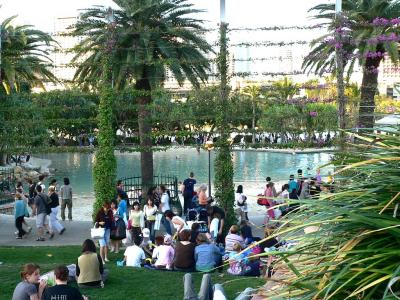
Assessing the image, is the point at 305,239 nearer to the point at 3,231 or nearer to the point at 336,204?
the point at 336,204

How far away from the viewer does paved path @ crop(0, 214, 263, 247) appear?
595 inches

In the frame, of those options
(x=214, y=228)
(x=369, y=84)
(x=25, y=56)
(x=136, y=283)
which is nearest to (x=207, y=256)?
(x=136, y=283)

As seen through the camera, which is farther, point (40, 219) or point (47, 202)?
point (47, 202)

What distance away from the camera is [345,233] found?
3004 mm

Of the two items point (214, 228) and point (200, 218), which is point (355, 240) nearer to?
point (214, 228)

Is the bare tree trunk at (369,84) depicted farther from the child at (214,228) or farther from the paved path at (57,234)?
the child at (214,228)

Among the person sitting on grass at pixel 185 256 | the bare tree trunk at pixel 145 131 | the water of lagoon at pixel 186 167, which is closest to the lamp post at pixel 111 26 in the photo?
the bare tree trunk at pixel 145 131

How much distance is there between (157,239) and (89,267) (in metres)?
2.25

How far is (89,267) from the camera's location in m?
9.59

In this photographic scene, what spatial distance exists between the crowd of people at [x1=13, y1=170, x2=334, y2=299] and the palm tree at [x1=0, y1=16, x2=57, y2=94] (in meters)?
5.48

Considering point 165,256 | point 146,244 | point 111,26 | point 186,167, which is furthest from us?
point 186,167

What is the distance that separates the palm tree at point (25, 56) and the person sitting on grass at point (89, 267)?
12273 millimetres

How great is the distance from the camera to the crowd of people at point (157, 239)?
→ 919 centimetres

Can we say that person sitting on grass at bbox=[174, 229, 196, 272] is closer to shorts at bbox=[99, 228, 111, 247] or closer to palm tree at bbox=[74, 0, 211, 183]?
shorts at bbox=[99, 228, 111, 247]
